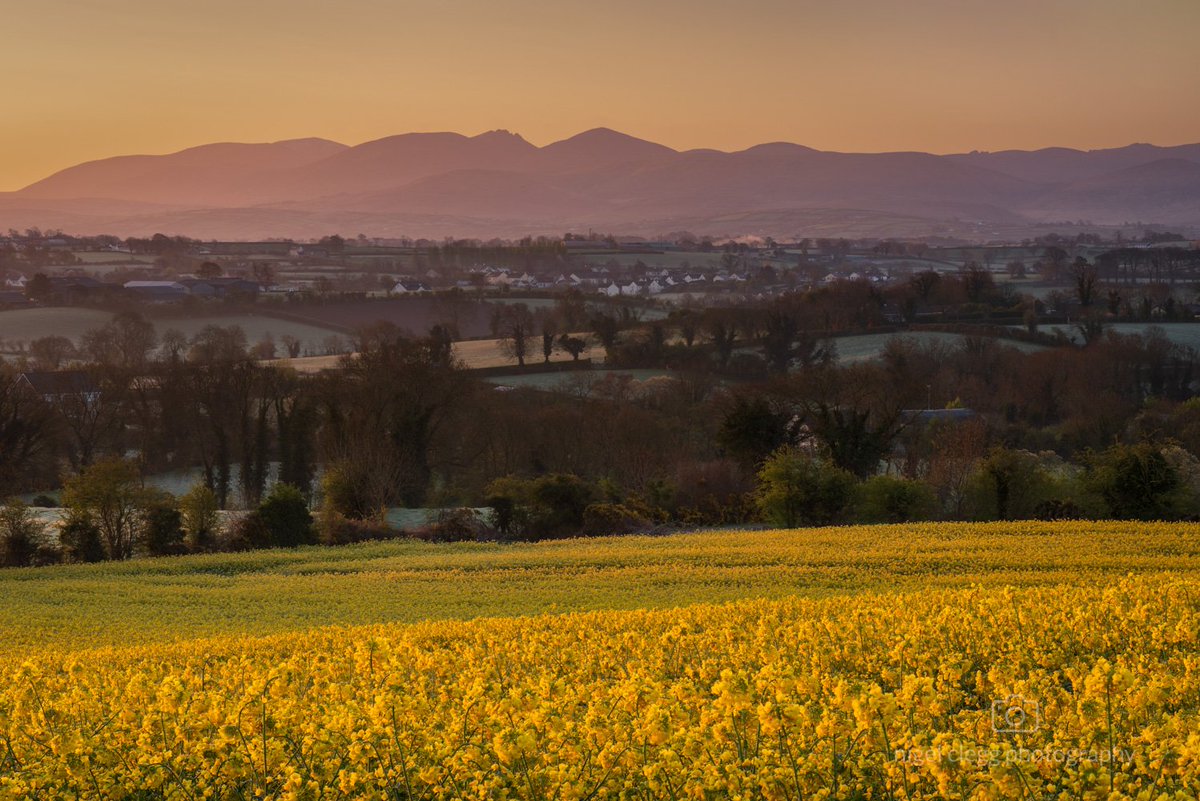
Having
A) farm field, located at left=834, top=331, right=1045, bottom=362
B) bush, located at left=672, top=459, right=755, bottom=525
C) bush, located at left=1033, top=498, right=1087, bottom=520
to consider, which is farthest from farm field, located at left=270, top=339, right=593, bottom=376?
bush, located at left=1033, top=498, right=1087, bottom=520

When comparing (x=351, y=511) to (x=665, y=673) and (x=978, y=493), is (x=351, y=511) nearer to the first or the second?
(x=978, y=493)

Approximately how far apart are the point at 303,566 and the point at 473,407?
27.2 m

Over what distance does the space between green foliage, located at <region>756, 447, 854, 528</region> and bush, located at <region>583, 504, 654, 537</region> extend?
4706 millimetres

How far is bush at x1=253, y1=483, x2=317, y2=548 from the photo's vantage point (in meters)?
39.1

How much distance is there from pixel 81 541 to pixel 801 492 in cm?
2562

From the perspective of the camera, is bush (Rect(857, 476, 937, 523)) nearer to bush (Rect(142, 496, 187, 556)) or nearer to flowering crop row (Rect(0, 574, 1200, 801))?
bush (Rect(142, 496, 187, 556))

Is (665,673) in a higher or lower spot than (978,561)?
higher

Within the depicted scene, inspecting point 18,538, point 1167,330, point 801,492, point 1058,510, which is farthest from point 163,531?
point 1167,330

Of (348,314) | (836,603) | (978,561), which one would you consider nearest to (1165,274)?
(348,314)

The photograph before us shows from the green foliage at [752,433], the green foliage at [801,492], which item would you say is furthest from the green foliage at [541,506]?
the green foliage at [752,433]

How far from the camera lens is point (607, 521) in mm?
41344

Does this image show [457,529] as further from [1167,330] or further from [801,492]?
[1167,330]

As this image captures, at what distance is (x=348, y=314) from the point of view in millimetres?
116500

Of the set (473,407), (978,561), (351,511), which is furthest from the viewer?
(473,407)
